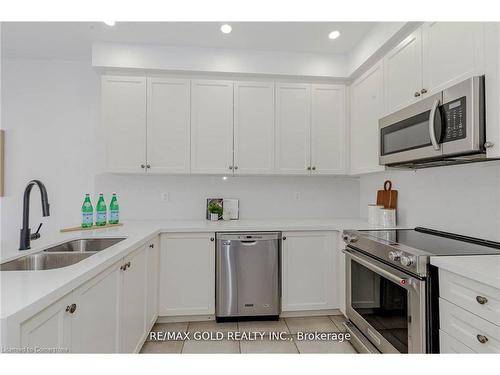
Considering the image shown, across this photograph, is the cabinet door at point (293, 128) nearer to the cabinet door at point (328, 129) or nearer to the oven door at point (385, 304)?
the cabinet door at point (328, 129)

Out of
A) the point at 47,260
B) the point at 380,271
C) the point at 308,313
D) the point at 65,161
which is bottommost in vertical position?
the point at 308,313

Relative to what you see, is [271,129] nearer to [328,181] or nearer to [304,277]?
[328,181]

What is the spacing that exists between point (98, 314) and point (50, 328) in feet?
1.23

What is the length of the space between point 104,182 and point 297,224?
2065 mm

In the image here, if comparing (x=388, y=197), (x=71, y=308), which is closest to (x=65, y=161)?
(x=71, y=308)

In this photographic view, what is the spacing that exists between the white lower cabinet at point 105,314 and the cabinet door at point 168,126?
2.61 feet

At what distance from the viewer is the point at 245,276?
7.74ft

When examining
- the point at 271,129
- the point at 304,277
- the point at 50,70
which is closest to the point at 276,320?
the point at 304,277

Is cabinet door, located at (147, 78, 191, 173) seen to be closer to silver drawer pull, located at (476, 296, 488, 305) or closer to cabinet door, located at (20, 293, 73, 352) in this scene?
cabinet door, located at (20, 293, 73, 352)

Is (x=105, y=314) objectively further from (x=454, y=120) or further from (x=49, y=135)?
(x=49, y=135)

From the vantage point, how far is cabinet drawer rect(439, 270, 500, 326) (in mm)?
1013

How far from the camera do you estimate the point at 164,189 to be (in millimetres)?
2963

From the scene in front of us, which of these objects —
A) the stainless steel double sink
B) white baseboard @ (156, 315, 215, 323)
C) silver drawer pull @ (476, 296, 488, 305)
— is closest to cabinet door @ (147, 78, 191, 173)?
the stainless steel double sink

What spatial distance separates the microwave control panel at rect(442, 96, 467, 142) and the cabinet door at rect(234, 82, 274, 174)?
5.05 feet
